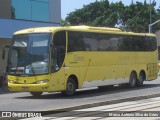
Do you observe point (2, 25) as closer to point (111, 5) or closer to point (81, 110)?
point (81, 110)

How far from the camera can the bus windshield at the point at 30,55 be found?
19891 millimetres

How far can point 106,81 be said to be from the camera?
2394 cm

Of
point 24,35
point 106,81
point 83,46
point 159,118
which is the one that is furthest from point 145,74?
point 159,118

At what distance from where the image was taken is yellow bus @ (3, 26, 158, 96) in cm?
1992

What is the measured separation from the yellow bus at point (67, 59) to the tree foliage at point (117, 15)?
2346 inches

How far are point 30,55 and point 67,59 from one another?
169cm

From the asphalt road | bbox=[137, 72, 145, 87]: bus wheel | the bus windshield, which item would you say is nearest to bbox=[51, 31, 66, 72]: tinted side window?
the bus windshield

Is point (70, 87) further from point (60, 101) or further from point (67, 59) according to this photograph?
point (60, 101)

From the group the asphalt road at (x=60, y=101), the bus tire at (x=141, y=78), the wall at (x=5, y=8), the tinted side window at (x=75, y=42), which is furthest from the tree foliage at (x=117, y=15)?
the asphalt road at (x=60, y=101)

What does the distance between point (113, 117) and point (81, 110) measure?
2030 mm

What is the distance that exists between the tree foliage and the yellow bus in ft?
195

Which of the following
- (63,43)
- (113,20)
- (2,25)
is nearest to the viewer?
(63,43)

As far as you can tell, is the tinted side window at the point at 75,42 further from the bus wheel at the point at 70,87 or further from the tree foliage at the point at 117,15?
the tree foliage at the point at 117,15

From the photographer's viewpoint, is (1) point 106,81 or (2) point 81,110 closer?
(2) point 81,110
